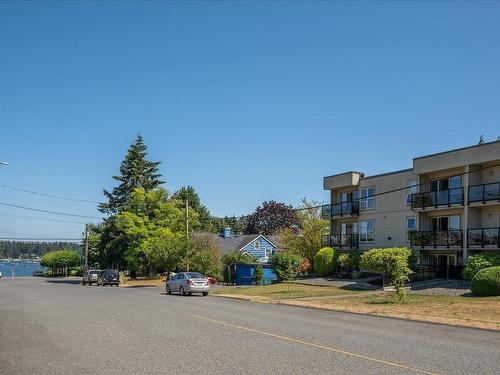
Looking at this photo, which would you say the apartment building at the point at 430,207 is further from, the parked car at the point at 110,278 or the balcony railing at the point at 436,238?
the parked car at the point at 110,278

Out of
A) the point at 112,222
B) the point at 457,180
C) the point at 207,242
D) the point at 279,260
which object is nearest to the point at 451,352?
the point at 457,180

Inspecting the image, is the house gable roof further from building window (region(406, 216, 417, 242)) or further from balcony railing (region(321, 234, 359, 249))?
building window (region(406, 216, 417, 242))

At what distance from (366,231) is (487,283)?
19.7 meters

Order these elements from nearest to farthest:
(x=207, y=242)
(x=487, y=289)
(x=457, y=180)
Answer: (x=487, y=289) → (x=457, y=180) → (x=207, y=242)

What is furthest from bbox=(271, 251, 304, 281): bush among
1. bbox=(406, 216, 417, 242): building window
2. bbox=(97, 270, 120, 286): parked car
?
bbox=(97, 270, 120, 286): parked car

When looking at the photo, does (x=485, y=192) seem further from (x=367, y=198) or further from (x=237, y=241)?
(x=237, y=241)

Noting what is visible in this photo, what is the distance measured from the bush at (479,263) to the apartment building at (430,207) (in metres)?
2.60

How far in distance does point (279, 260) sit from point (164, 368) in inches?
1451

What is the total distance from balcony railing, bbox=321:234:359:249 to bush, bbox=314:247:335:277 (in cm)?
174

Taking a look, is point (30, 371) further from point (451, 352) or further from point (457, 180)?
point (457, 180)

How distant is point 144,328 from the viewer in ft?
52.1

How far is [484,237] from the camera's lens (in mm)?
34594

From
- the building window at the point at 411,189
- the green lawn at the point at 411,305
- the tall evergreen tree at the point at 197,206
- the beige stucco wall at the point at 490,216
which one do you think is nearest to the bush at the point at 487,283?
the green lawn at the point at 411,305

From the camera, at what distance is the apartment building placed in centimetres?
3509
